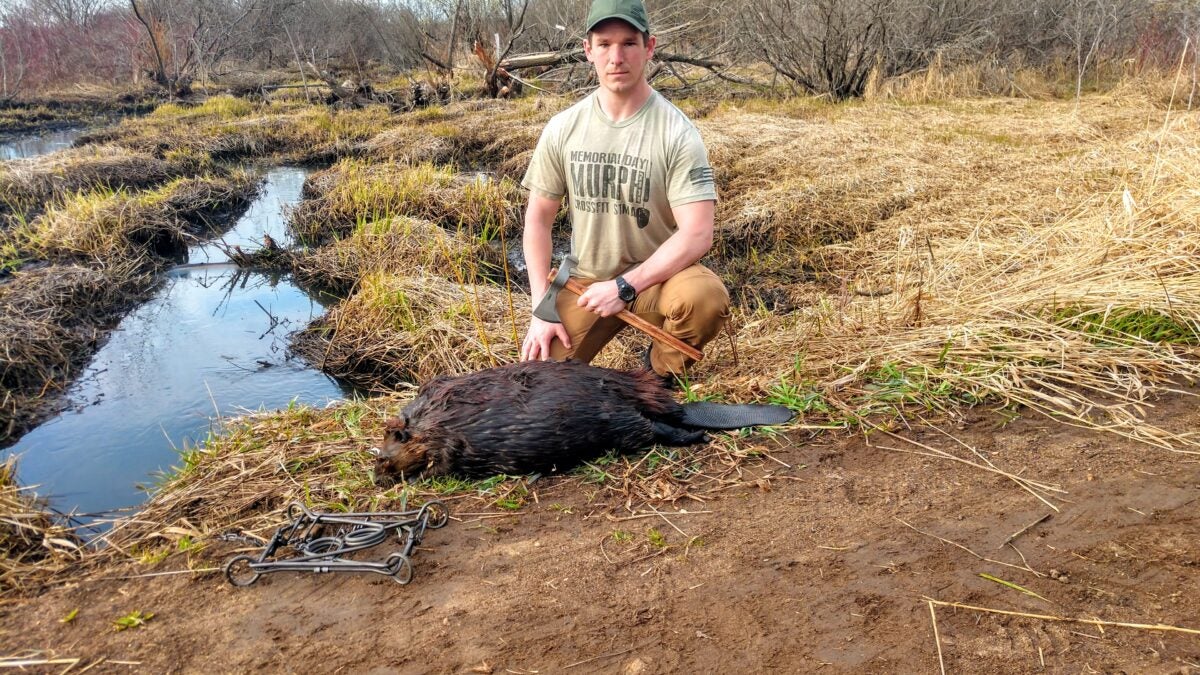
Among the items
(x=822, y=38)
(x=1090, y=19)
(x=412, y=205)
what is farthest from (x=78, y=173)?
(x=1090, y=19)

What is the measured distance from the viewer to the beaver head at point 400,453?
10.3ft

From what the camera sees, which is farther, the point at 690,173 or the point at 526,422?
the point at 690,173

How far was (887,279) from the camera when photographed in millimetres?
5652

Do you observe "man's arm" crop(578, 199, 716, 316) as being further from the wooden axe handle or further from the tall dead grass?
the tall dead grass

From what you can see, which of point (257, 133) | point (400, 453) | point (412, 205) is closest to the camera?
point (400, 453)

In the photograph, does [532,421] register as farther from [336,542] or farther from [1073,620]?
[1073,620]

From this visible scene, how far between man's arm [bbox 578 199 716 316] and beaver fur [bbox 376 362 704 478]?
32 cm

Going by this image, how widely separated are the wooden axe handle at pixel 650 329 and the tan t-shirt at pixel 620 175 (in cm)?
25

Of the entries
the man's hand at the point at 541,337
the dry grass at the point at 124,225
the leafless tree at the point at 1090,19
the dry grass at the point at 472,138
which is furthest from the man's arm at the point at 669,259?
the leafless tree at the point at 1090,19

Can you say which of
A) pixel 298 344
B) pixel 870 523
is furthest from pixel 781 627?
pixel 298 344

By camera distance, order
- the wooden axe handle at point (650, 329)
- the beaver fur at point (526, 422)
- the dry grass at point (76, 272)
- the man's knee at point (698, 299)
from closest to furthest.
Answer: the beaver fur at point (526, 422) < the wooden axe handle at point (650, 329) < the man's knee at point (698, 299) < the dry grass at point (76, 272)

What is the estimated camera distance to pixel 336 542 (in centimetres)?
270

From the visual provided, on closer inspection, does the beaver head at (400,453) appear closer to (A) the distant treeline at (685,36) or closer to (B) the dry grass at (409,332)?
(B) the dry grass at (409,332)

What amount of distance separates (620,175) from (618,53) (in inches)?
20.7
